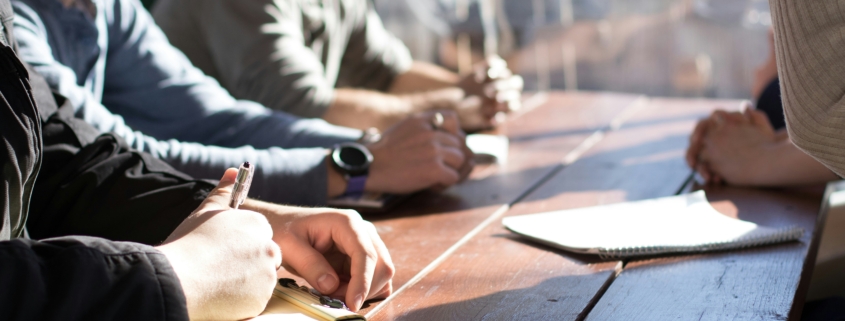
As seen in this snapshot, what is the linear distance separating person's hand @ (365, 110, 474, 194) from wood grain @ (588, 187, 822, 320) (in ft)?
1.37

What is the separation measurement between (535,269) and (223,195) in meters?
0.35

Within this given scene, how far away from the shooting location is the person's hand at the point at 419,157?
3.94 feet

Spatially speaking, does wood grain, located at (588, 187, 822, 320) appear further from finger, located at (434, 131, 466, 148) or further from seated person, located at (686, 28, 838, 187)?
finger, located at (434, 131, 466, 148)

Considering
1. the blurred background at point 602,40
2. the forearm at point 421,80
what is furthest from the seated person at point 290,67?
the blurred background at point 602,40

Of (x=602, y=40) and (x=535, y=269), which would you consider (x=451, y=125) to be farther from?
(x=602, y=40)

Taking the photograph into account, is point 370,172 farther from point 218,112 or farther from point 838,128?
point 838,128

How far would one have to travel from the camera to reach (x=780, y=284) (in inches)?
31.1

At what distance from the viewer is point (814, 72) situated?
0.72 m

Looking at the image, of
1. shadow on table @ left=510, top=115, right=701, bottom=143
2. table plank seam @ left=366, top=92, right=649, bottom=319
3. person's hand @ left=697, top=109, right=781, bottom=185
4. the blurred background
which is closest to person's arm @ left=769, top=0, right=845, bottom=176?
table plank seam @ left=366, top=92, right=649, bottom=319

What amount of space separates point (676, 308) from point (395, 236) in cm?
40

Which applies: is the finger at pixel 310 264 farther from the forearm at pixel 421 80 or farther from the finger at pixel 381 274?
the forearm at pixel 421 80

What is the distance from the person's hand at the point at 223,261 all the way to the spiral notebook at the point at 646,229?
0.38 m

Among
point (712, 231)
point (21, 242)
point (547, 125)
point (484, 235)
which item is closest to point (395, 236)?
point (484, 235)

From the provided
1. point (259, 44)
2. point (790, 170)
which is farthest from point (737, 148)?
point (259, 44)
